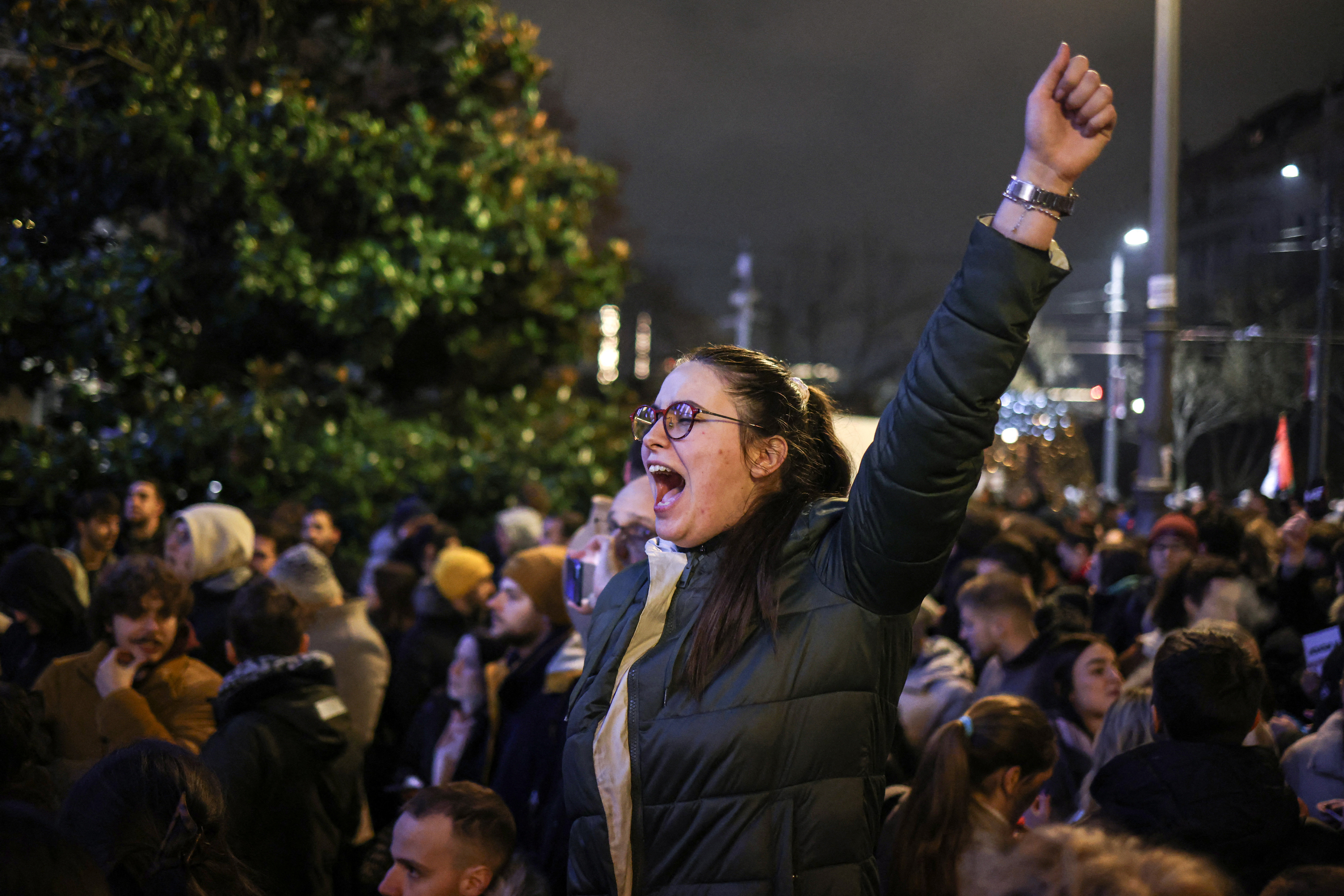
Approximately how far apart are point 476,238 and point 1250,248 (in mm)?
6706

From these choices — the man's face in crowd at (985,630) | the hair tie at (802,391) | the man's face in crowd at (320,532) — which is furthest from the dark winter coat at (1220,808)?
the man's face in crowd at (320,532)

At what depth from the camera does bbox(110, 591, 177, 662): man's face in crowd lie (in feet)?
13.0

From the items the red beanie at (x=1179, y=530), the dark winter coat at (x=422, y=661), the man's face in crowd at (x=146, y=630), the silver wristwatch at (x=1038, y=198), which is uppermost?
the silver wristwatch at (x=1038, y=198)

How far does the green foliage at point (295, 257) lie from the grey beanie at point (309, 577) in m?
4.42

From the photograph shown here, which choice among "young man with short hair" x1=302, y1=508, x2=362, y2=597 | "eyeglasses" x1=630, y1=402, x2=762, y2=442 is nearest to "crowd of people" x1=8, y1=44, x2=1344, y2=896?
"eyeglasses" x1=630, y1=402, x2=762, y2=442

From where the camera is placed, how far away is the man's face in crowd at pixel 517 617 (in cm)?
441

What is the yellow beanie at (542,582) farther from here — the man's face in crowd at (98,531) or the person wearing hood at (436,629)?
the man's face in crowd at (98,531)

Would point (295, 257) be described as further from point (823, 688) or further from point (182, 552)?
point (823, 688)

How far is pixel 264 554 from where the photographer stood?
6.91m

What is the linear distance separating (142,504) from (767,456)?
6.72m

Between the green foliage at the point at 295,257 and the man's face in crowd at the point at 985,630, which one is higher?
the green foliage at the point at 295,257

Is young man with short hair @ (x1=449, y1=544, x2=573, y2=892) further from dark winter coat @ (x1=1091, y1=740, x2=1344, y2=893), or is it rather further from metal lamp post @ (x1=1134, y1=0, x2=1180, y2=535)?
metal lamp post @ (x1=1134, y1=0, x2=1180, y2=535)

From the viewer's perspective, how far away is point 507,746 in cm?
400

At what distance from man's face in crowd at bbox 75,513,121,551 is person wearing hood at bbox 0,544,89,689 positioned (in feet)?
7.63
